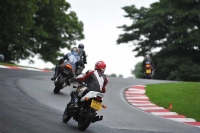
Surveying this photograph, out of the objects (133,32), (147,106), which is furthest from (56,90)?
(133,32)

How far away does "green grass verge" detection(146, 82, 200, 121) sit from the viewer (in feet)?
48.6

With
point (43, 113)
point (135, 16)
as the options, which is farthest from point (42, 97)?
point (135, 16)

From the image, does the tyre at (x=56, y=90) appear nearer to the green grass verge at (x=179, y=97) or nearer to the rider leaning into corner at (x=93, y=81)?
the green grass verge at (x=179, y=97)

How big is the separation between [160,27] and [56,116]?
3872cm

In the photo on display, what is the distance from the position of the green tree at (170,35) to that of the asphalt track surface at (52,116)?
25.8 meters

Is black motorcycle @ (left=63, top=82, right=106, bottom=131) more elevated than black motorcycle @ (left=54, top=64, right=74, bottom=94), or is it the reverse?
black motorcycle @ (left=54, top=64, right=74, bottom=94)

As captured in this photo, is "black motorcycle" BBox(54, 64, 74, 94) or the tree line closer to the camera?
"black motorcycle" BBox(54, 64, 74, 94)

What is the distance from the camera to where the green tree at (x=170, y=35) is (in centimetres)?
4106

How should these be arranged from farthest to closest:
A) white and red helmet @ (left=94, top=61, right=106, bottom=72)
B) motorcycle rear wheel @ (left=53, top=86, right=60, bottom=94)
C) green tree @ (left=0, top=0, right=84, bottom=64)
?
green tree @ (left=0, top=0, right=84, bottom=64) → motorcycle rear wheel @ (left=53, top=86, right=60, bottom=94) → white and red helmet @ (left=94, top=61, right=106, bottom=72)

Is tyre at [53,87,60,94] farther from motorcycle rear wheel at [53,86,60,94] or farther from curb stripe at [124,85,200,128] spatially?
curb stripe at [124,85,200,128]

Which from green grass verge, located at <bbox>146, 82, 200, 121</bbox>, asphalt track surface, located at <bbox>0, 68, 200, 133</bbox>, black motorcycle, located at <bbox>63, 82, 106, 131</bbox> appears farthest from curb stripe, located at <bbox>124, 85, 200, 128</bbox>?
black motorcycle, located at <bbox>63, 82, 106, 131</bbox>

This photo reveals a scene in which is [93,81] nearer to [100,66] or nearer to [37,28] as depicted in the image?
[100,66]

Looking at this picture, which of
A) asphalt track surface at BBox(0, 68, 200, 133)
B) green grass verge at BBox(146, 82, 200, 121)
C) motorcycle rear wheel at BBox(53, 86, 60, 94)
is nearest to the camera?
asphalt track surface at BBox(0, 68, 200, 133)

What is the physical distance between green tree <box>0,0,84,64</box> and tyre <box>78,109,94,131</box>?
1210 inches
